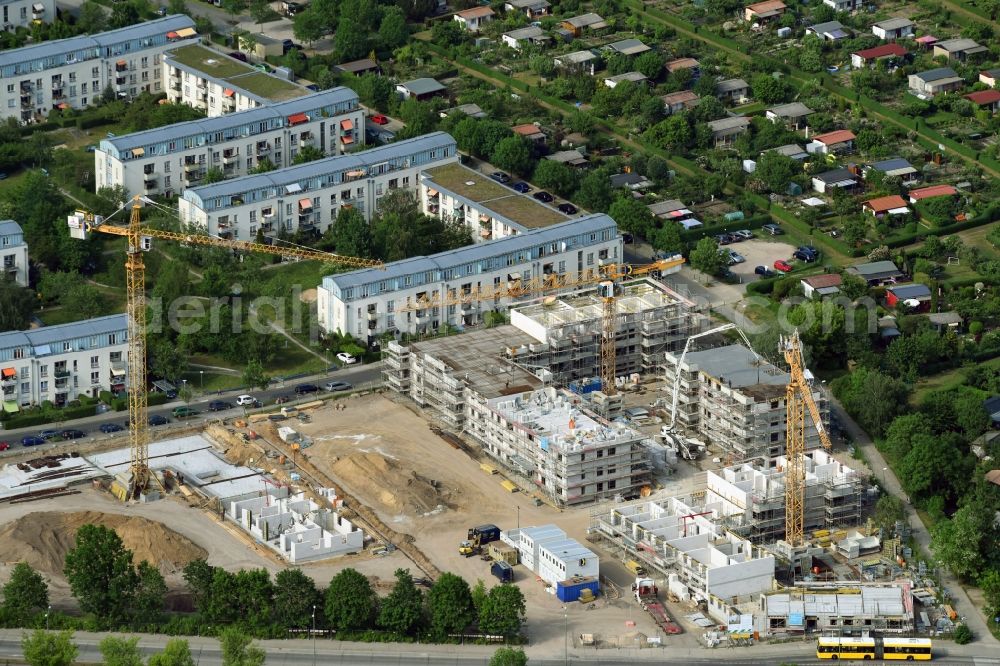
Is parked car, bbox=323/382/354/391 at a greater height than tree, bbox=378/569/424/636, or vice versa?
tree, bbox=378/569/424/636

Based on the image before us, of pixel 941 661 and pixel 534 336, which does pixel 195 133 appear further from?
pixel 941 661

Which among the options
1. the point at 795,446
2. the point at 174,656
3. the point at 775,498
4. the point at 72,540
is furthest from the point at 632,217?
the point at 174,656

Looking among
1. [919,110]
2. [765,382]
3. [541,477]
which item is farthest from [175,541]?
[919,110]

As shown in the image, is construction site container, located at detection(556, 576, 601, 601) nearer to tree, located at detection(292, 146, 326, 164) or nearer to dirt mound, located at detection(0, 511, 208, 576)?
dirt mound, located at detection(0, 511, 208, 576)

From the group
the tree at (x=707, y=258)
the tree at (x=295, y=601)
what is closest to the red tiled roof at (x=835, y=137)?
the tree at (x=707, y=258)

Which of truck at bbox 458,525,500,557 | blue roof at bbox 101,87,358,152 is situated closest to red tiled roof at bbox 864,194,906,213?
blue roof at bbox 101,87,358,152
